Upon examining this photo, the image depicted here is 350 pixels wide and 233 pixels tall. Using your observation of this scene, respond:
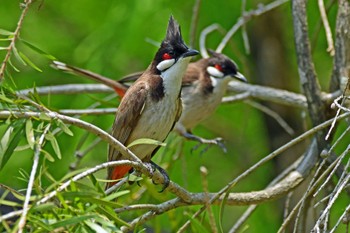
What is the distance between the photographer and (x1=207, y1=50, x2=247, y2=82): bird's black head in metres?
4.61

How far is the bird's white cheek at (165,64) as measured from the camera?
11.4ft

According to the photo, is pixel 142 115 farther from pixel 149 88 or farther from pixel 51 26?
pixel 51 26

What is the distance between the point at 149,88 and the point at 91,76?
66 cm

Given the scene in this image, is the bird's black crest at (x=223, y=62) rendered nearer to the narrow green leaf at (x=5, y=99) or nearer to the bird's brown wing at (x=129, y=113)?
the bird's brown wing at (x=129, y=113)

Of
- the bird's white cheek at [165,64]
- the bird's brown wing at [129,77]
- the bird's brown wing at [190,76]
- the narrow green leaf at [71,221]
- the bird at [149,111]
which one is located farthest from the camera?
the bird's brown wing at [190,76]

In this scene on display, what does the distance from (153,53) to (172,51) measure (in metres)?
1.04

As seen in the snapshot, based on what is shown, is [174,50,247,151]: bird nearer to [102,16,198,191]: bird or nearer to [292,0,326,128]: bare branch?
[102,16,198,191]: bird

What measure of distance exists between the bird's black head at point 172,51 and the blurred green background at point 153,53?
42 centimetres

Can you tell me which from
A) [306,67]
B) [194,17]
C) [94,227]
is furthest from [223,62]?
[94,227]

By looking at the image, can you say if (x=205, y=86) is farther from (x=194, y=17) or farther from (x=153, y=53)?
(x=194, y=17)

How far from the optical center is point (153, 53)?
15.1 feet

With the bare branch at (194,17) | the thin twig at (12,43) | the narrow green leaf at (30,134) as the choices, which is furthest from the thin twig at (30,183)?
the bare branch at (194,17)

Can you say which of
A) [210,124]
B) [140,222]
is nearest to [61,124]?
[140,222]

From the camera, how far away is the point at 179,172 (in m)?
4.57
